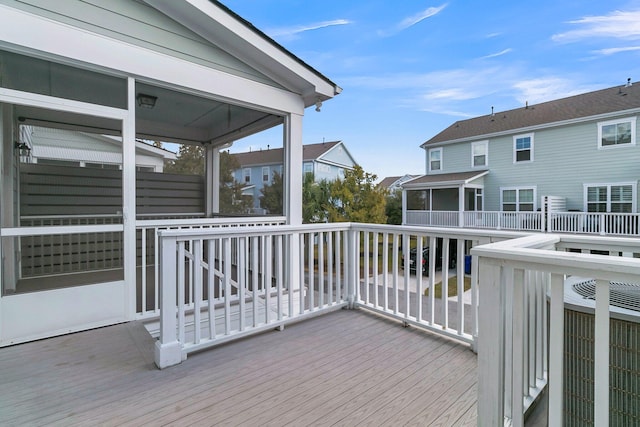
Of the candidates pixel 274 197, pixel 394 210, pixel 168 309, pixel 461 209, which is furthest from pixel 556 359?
pixel 394 210

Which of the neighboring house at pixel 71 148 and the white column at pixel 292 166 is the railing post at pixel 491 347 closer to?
the white column at pixel 292 166

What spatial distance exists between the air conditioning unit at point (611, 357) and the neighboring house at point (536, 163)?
43.2 ft

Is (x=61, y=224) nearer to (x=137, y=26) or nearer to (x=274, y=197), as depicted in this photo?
(x=137, y=26)

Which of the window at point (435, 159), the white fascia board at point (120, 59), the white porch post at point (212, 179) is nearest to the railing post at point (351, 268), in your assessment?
the white fascia board at point (120, 59)

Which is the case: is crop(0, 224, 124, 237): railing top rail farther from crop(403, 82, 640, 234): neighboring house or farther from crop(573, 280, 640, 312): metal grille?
crop(403, 82, 640, 234): neighboring house

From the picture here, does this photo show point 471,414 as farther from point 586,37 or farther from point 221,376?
point 586,37

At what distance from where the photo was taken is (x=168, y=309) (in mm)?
2250

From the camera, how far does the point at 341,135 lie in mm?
21703

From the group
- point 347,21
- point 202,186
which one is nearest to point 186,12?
point 202,186

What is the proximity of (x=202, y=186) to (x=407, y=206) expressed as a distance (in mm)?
12935

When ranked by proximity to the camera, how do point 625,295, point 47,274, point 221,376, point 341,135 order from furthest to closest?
point 341,135, point 47,274, point 221,376, point 625,295

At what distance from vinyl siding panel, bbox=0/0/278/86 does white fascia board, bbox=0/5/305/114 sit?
6cm

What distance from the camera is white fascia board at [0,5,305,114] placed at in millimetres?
2443

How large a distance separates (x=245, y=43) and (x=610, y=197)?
14.4 m
